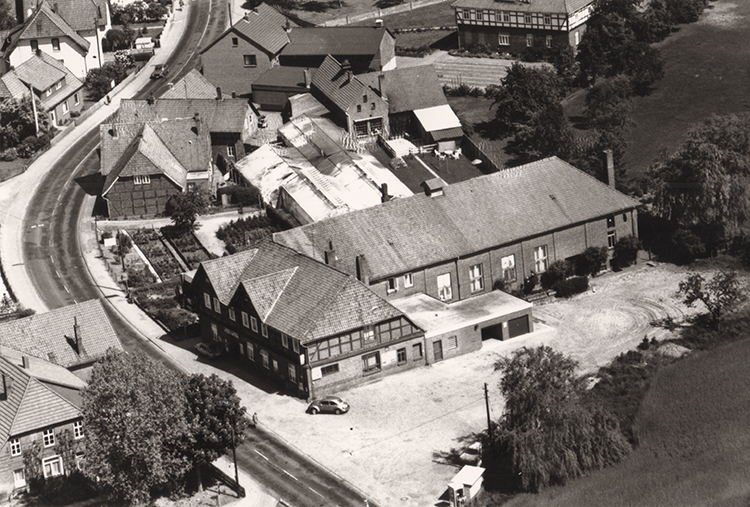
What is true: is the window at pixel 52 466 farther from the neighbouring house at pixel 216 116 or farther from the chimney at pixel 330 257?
the neighbouring house at pixel 216 116

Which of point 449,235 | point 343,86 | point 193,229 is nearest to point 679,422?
point 449,235

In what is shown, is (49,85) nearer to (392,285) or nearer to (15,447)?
(392,285)

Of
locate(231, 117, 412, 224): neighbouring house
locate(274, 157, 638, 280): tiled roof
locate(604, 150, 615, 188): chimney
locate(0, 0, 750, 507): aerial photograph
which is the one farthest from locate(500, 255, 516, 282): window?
locate(231, 117, 412, 224): neighbouring house

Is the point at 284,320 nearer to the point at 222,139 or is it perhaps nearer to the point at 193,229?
the point at 193,229

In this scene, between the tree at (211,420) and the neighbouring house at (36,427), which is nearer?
the tree at (211,420)

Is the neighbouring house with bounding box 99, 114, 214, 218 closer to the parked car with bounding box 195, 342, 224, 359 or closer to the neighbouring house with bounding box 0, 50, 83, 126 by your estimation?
the neighbouring house with bounding box 0, 50, 83, 126

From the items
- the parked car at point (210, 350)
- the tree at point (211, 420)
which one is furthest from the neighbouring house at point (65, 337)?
the tree at point (211, 420)
